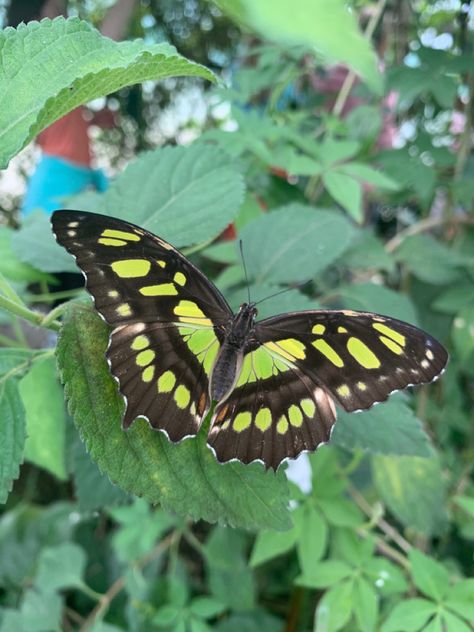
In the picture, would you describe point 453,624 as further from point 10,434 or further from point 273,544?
point 10,434

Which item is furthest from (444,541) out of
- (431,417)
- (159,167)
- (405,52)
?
(405,52)

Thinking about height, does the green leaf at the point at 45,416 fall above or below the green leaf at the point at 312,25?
below

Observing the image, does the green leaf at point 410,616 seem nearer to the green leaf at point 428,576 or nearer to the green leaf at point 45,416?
the green leaf at point 428,576

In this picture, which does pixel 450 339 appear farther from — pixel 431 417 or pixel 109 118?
pixel 109 118

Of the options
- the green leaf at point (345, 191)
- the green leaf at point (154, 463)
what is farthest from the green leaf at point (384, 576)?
the green leaf at point (345, 191)

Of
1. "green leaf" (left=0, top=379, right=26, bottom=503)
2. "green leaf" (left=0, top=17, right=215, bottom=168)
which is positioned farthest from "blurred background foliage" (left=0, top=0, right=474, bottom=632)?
"green leaf" (left=0, top=17, right=215, bottom=168)

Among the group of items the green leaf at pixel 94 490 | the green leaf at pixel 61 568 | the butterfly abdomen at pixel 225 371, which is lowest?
the green leaf at pixel 61 568

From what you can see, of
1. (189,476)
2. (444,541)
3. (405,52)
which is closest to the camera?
(189,476)
